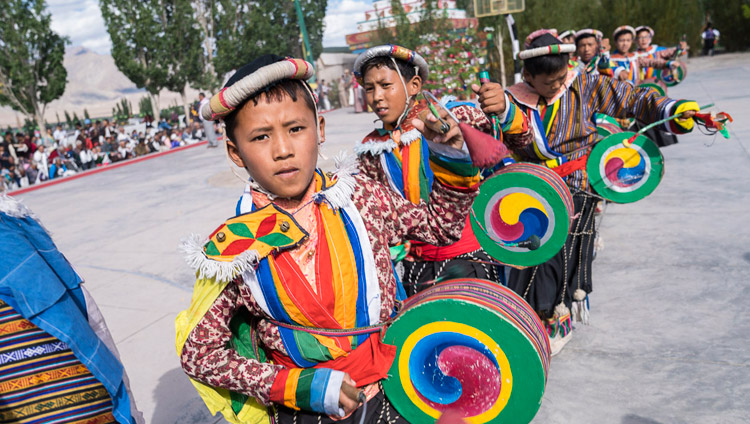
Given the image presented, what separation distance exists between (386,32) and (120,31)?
759 inches

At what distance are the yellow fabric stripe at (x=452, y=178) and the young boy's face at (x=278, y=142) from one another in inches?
19.2

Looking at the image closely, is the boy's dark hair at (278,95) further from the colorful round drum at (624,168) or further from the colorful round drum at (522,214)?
the colorful round drum at (624,168)

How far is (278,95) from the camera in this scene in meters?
1.49

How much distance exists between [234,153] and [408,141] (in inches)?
44.6

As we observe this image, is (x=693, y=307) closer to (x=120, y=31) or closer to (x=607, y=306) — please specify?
(x=607, y=306)

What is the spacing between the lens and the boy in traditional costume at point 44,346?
168 cm

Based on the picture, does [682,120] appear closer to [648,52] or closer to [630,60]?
Answer: [630,60]

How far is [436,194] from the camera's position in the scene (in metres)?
1.93

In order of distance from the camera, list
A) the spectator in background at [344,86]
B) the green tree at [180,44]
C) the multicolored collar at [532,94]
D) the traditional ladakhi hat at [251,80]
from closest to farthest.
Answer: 1. the traditional ladakhi hat at [251,80]
2. the multicolored collar at [532,94]
3. the spectator in background at [344,86]
4. the green tree at [180,44]

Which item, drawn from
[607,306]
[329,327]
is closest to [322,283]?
[329,327]

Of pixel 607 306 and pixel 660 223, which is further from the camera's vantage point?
pixel 660 223

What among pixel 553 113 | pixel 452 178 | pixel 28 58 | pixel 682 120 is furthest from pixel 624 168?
pixel 28 58

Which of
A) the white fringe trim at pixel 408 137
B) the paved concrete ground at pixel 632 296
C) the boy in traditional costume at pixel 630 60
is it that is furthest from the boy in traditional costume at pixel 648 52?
the white fringe trim at pixel 408 137

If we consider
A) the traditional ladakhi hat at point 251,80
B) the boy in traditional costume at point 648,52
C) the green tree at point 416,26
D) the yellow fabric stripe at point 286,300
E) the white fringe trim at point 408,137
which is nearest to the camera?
the traditional ladakhi hat at point 251,80
